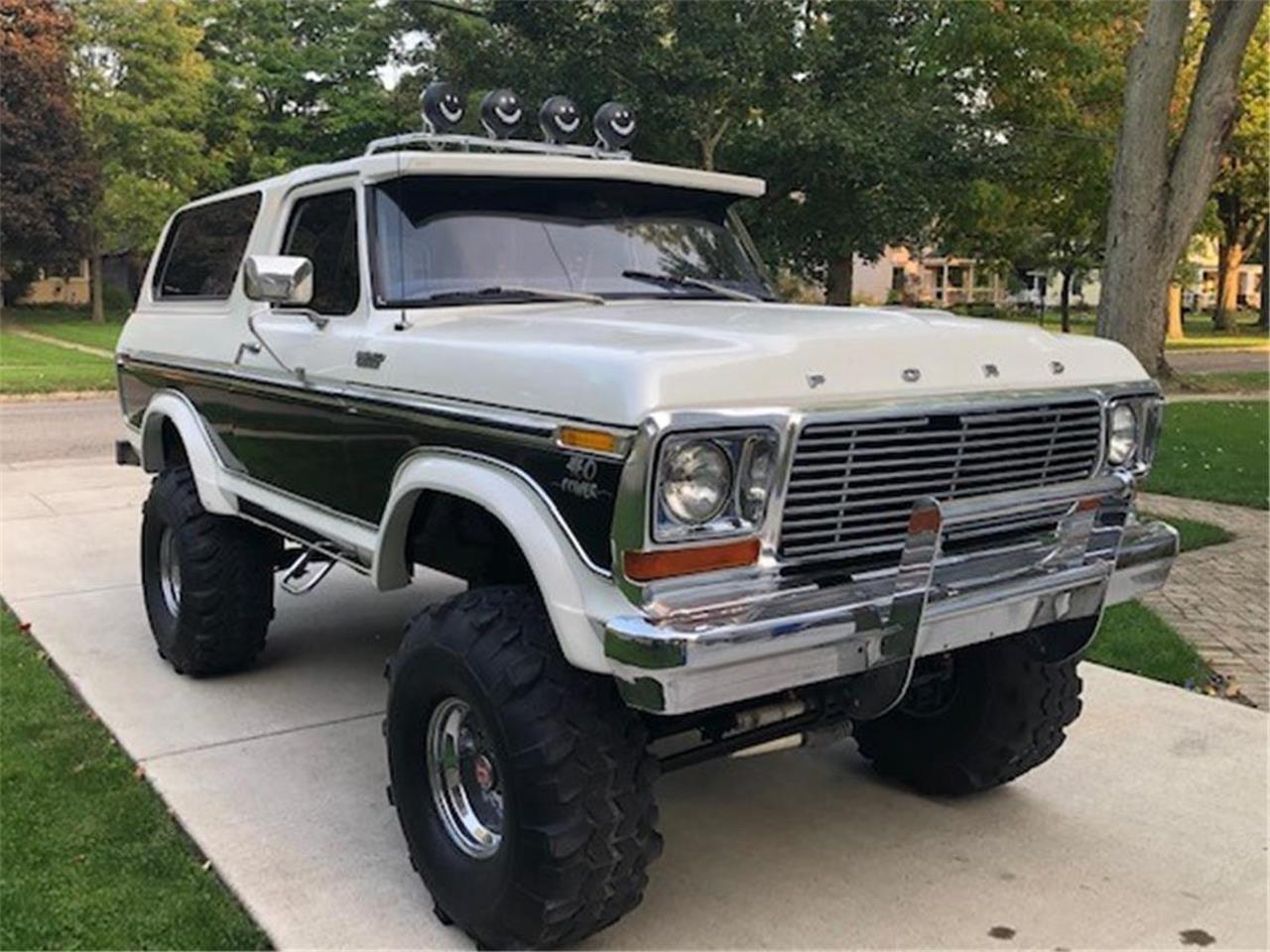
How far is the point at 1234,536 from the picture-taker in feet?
28.5

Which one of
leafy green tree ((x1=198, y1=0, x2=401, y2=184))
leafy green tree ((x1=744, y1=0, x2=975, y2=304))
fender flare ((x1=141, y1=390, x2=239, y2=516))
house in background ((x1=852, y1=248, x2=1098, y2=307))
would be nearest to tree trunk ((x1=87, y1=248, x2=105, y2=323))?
leafy green tree ((x1=198, y1=0, x2=401, y2=184))

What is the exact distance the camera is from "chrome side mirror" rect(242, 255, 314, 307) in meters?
4.05

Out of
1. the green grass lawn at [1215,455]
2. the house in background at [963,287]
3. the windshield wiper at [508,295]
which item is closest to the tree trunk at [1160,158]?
the green grass lawn at [1215,455]

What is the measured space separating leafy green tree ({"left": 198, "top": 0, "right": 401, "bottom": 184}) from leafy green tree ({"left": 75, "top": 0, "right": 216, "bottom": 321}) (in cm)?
Result: 162

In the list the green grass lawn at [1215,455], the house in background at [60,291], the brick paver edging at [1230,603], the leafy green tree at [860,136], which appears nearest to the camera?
the brick paver edging at [1230,603]

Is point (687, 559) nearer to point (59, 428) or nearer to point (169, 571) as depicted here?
point (169, 571)

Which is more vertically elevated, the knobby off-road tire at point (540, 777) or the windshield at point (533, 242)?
the windshield at point (533, 242)

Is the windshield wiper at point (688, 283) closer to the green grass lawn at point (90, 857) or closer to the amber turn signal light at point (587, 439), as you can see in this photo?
the amber turn signal light at point (587, 439)

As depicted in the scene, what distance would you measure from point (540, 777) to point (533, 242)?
2.03 metres

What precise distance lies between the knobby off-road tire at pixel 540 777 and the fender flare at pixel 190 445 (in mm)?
2114

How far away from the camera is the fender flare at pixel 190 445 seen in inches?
203

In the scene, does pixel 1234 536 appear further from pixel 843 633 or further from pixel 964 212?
pixel 964 212

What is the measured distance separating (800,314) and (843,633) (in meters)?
1.38

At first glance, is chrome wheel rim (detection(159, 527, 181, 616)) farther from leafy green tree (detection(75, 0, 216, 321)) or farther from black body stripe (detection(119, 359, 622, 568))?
leafy green tree (detection(75, 0, 216, 321))
